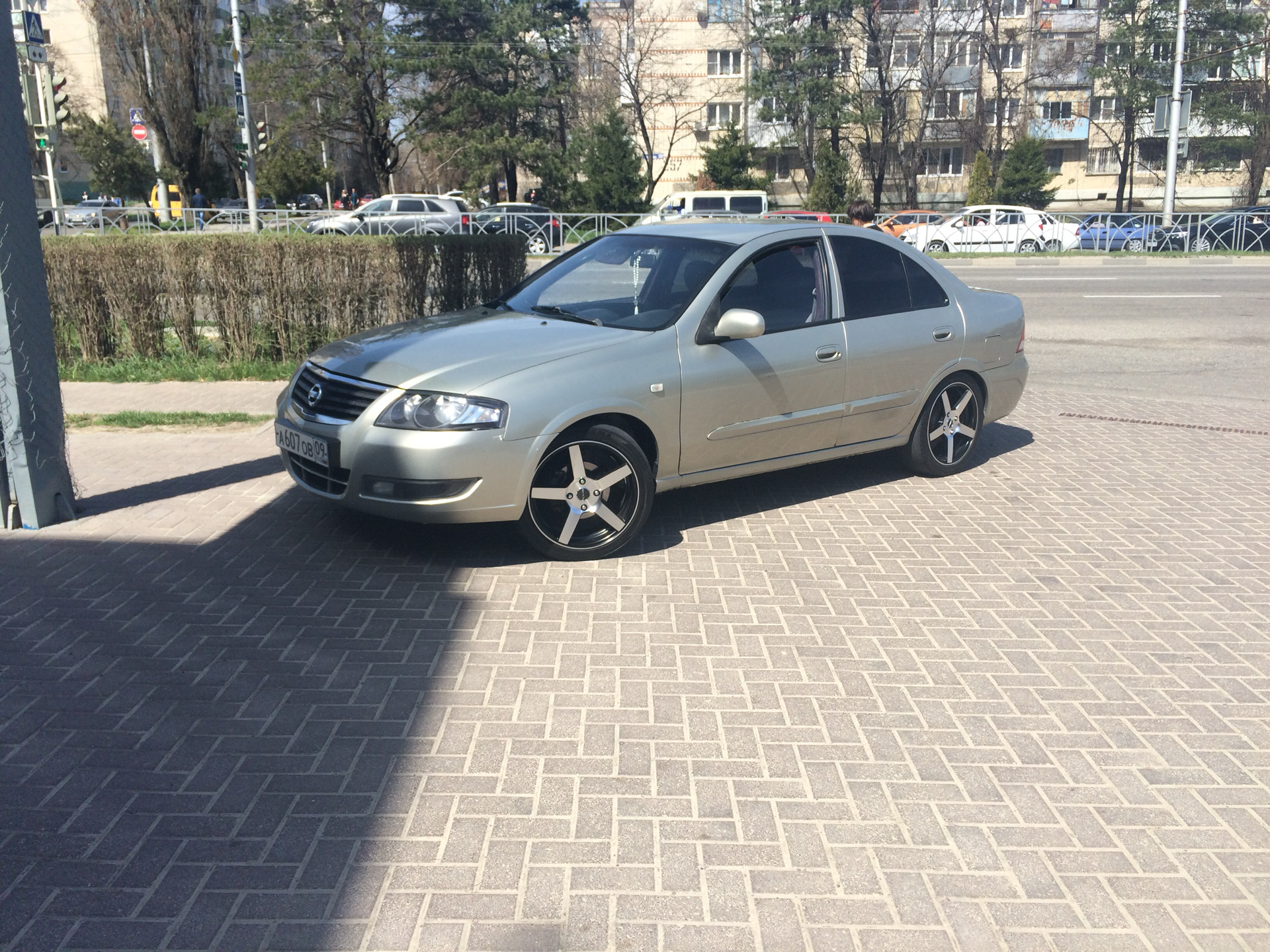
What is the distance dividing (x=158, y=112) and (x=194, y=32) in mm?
3107

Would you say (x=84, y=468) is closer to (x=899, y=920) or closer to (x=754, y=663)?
(x=754, y=663)

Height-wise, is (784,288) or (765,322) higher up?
(784,288)

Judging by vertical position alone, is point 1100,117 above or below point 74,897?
above

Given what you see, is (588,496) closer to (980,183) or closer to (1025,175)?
(980,183)

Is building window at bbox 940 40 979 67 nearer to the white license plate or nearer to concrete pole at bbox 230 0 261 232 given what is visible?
concrete pole at bbox 230 0 261 232

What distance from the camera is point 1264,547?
20.1 feet

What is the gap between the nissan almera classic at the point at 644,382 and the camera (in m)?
5.40

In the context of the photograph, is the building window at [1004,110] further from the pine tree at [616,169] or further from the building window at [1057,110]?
the pine tree at [616,169]

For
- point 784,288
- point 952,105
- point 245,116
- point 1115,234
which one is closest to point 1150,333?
point 784,288

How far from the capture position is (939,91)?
191 feet

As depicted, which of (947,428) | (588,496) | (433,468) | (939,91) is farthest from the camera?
(939,91)

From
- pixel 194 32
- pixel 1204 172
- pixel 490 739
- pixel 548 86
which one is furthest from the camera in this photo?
pixel 1204 172

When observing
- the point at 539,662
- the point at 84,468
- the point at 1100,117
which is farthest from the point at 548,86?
the point at 539,662

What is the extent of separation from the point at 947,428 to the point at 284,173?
169 ft
